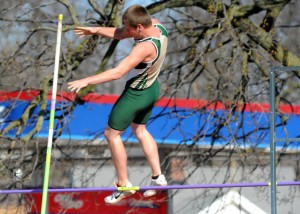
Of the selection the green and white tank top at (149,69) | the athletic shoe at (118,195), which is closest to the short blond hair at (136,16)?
the green and white tank top at (149,69)

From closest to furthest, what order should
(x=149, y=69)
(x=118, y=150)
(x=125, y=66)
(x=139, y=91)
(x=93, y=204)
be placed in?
(x=125, y=66)
(x=149, y=69)
(x=139, y=91)
(x=118, y=150)
(x=93, y=204)

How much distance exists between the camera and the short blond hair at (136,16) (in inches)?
279

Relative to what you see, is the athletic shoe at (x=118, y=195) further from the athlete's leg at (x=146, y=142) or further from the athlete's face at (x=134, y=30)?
the athlete's face at (x=134, y=30)

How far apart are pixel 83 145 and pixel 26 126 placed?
101 cm

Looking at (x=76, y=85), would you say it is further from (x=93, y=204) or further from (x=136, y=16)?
(x=93, y=204)

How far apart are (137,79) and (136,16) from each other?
558 mm

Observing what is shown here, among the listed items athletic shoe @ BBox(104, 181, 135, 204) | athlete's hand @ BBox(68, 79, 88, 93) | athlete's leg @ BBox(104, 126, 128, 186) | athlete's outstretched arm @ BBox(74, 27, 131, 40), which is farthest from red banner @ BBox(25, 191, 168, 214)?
athlete's hand @ BBox(68, 79, 88, 93)

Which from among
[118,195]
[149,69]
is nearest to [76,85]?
[149,69]

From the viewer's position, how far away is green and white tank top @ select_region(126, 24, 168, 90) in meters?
7.17

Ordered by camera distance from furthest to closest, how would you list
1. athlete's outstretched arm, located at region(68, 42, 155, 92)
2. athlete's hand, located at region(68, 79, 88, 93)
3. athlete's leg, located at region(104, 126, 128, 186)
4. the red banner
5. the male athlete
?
the red banner, athlete's leg, located at region(104, 126, 128, 186), the male athlete, athlete's outstretched arm, located at region(68, 42, 155, 92), athlete's hand, located at region(68, 79, 88, 93)

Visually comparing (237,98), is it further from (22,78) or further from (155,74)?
(155,74)

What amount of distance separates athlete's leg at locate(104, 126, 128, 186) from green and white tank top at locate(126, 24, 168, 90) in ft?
1.54

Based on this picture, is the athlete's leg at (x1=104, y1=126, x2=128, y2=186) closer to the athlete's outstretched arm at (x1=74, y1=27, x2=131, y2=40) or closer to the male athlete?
the male athlete

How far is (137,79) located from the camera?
24.0ft
